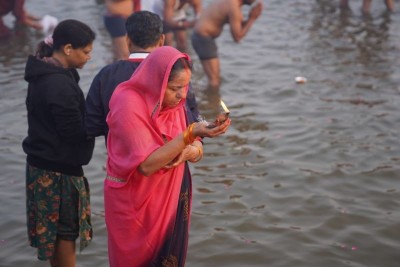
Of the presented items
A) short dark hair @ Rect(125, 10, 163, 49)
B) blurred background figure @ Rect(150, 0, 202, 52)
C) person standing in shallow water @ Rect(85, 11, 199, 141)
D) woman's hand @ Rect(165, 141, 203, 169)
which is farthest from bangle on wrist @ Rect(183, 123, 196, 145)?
blurred background figure @ Rect(150, 0, 202, 52)

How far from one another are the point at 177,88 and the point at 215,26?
4753 mm

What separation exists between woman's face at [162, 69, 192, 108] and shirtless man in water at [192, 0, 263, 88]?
4599 millimetres

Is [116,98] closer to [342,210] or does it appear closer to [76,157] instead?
[76,157]

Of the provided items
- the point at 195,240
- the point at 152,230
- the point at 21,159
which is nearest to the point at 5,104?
the point at 21,159

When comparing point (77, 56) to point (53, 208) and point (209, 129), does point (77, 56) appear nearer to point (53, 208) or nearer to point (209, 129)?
point (53, 208)

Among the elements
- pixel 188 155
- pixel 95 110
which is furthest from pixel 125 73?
pixel 188 155

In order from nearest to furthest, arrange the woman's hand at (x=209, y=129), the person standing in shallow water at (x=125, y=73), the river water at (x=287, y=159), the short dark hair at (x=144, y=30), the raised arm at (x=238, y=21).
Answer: the woman's hand at (x=209, y=129)
the person standing in shallow water at (x=125, y=73)
the short dark hair at (x=144, y=30)
the river water at (x=287, y=159)
the raised arm at (x=238, y=21)

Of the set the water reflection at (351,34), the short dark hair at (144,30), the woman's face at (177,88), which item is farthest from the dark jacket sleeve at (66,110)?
the water reflection at (351,34)

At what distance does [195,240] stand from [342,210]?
1211 millimetres

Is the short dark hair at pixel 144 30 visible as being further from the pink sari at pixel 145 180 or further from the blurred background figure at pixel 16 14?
the blurred background figure at pixel 16 14

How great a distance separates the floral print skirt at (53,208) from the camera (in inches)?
136

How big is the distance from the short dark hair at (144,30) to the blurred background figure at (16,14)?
7.23 meters

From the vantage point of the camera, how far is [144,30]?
3.29m

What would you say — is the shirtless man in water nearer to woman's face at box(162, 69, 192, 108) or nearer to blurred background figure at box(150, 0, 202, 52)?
blurred background figure at box(150, 0, 202, 52)
